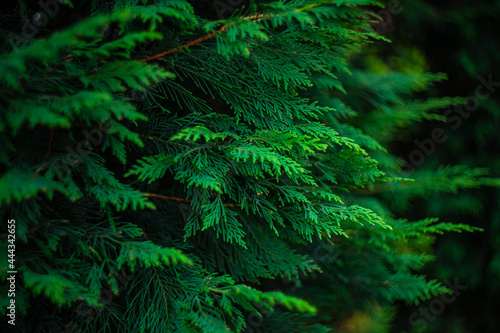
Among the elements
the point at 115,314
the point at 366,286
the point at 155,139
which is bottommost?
the point at 366,286

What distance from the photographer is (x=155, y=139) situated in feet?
5.85

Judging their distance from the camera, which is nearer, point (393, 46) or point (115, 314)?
point (115, 314)

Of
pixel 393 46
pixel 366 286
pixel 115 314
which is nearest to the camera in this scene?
pixel 115 314

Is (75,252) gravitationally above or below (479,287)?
above

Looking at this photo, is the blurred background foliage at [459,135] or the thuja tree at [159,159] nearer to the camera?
the thuja tree at [159,159]

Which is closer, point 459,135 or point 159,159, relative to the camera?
point 159,159

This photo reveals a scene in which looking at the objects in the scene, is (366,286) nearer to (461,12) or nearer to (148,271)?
(148,271)

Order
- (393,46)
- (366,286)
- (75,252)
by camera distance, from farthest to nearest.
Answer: (393,46)
(366,286)
(75,252)

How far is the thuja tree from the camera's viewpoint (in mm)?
1323

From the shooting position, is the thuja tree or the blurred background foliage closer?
the thuja tree

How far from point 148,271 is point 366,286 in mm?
1645

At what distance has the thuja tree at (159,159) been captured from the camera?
1.32m

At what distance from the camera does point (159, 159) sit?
4.99 ft

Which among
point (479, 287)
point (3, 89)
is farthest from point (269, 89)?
point (479, 287)
